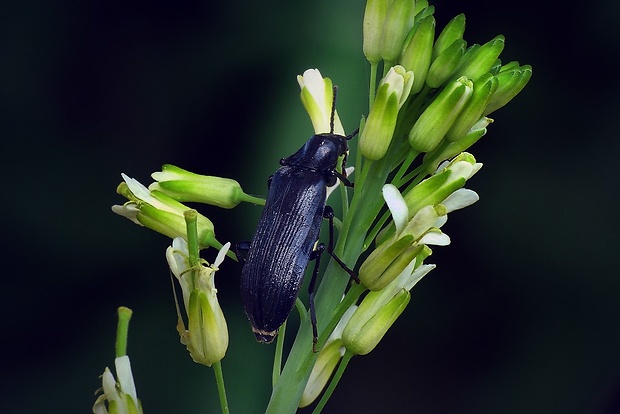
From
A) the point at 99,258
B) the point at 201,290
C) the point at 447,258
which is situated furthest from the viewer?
the point at 447,258

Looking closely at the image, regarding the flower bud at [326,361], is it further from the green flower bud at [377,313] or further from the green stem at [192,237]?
the green stem at [192,237]

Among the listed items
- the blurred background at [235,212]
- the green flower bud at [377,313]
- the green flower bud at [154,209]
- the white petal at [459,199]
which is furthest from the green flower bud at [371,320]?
the blurred background at [235,212]

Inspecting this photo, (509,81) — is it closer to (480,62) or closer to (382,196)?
→ (480,62)

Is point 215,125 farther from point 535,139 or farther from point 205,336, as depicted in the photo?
point 205,336

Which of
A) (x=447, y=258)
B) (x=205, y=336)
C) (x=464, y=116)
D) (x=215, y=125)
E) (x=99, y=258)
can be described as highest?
(x=215, y=125)

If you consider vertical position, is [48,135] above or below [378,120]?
above

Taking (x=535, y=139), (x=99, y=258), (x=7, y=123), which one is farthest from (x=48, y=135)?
(x=535, y=139)
